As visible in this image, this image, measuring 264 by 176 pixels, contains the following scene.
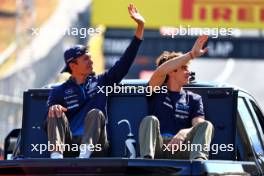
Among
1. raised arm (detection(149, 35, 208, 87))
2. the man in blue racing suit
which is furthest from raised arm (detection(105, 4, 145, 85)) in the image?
raised arm (detection(149, 35, 208, 87))

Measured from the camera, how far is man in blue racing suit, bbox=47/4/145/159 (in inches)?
340

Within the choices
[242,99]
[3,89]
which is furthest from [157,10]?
[242,99]

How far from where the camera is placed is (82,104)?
30.1ft

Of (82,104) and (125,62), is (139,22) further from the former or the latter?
(82,104)

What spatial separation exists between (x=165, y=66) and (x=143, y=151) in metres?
1.09

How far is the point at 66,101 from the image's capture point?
918 centimetres

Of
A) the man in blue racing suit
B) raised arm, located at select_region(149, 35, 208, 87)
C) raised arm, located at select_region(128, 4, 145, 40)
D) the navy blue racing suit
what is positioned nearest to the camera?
the man in blue racing suit

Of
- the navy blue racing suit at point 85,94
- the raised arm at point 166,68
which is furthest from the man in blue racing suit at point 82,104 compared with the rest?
the raised arm at point 166,68

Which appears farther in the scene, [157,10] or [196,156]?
[157,10]

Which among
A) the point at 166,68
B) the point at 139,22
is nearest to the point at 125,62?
the point at 139,22

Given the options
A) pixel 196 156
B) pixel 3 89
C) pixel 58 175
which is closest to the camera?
pixel 58 175

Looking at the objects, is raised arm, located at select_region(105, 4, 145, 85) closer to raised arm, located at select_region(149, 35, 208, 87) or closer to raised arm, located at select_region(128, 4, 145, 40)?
raised arm, located at select_region(128, 4, 145, 40)

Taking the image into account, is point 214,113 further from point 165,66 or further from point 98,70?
point 98,70

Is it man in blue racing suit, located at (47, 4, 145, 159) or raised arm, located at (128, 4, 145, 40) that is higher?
raised arm, located at (128, 4, 145, 40)
